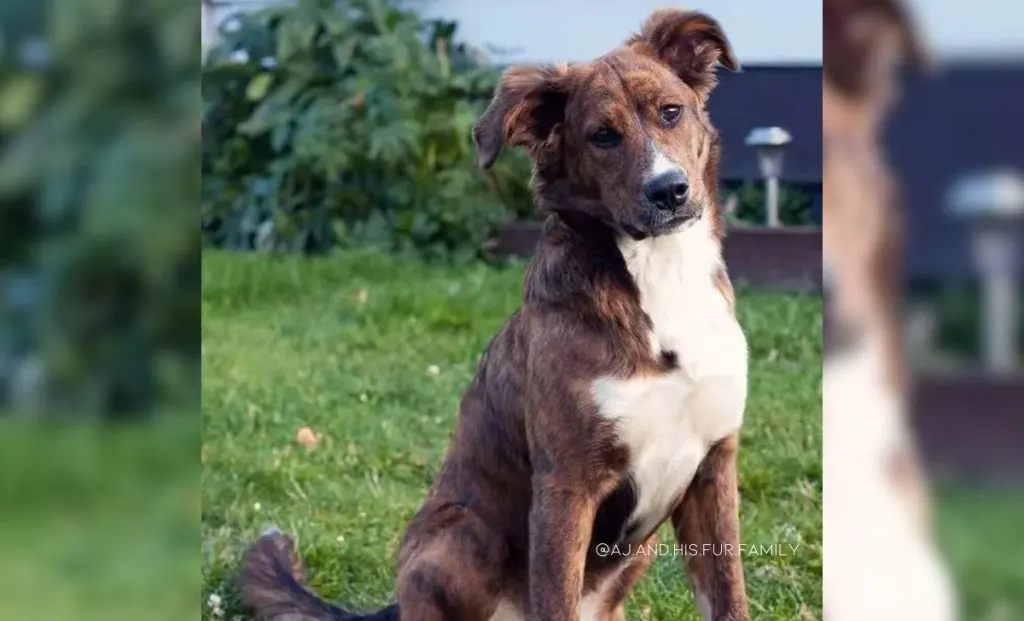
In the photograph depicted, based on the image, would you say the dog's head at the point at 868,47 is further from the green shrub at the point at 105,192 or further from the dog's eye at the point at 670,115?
the green shrub at the point at 105,192

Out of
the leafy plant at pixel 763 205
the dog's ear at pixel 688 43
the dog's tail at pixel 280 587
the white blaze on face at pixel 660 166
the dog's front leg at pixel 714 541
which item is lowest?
the dog's tail at pixel 280 587

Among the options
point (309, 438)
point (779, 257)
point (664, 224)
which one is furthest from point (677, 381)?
point (309, 438)

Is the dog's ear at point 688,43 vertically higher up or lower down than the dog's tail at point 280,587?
higher up

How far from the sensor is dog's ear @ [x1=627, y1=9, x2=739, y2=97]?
5.62ft

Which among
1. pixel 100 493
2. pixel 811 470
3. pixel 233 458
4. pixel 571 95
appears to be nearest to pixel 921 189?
pixel 811 470

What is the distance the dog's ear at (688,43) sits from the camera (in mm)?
1713

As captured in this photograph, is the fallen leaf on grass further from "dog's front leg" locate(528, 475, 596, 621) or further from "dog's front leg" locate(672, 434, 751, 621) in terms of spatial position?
"dog's front leg" locate(672, 434, 751, 621)

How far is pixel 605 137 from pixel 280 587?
3.83ft

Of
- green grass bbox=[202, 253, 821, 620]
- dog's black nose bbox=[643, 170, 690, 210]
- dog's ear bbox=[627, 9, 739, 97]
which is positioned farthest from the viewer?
green grass bbox=[202, 253, 821, 620]

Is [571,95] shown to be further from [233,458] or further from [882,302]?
[233,458]

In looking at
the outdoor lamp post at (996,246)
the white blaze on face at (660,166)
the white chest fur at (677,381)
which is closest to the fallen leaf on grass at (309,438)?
the white chest fur at (677,381)

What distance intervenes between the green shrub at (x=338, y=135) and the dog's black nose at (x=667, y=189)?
0.57 m

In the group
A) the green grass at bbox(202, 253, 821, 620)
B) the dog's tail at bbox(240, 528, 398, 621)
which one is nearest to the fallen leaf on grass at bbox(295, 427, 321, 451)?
the green grass at bbox(202, 253, 821, 620)

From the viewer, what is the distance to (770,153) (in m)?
1.85
